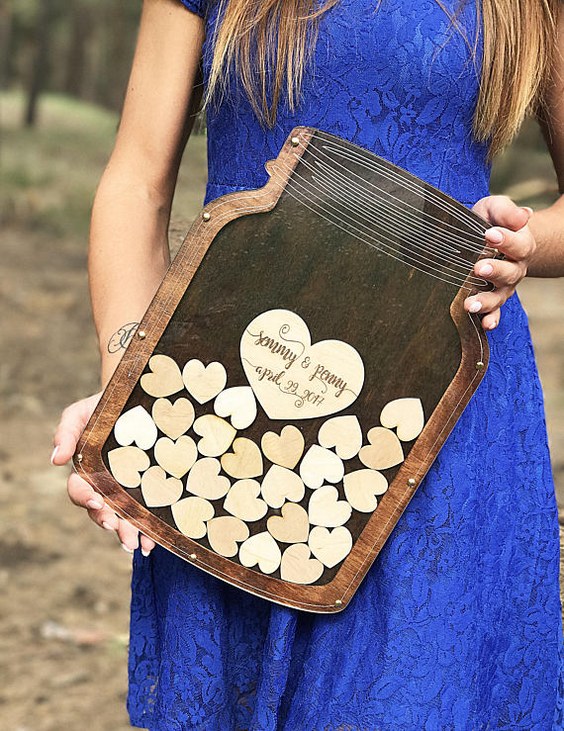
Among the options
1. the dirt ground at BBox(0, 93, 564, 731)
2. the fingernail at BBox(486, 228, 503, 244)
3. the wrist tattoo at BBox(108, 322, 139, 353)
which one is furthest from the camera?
the dirt ground at BBox(0, 93, 564, 731)

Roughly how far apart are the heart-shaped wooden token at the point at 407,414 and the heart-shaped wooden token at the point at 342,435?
0.09 ft

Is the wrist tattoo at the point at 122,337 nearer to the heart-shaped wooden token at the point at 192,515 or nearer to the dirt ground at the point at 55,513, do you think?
the heart-shaped wooden token at the point at 192,515

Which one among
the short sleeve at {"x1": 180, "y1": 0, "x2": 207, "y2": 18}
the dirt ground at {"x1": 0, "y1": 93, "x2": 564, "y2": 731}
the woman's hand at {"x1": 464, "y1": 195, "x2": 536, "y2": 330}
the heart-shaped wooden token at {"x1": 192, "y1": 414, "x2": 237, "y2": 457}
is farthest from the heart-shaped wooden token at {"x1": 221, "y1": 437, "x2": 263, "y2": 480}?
the dirt ground at {"x1": 0, "y1": 93, "x2": 564, "y2": 731}

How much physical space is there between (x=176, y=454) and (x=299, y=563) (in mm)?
152

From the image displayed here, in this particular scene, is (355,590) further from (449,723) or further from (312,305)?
(312,305)

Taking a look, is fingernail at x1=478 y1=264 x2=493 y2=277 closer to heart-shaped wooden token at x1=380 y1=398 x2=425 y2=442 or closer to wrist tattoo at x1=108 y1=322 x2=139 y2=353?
heart-shaped wooden token at x1=380 y1=398 x2=425 y2=442

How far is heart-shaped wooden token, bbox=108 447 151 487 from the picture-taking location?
2.84 feet

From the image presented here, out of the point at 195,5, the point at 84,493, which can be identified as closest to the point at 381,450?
the point at 84,493

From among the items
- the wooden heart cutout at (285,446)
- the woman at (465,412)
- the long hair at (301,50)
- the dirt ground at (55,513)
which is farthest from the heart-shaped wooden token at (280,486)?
the dirt ground at (55,513)

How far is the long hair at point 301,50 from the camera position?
91 cm

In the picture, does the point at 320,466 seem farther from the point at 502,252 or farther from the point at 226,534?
the point at 502,252

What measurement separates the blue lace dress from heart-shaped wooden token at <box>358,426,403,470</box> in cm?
6

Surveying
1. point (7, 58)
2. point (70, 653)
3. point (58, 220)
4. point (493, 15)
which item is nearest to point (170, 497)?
point (493, 15)

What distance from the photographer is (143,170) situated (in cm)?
101
